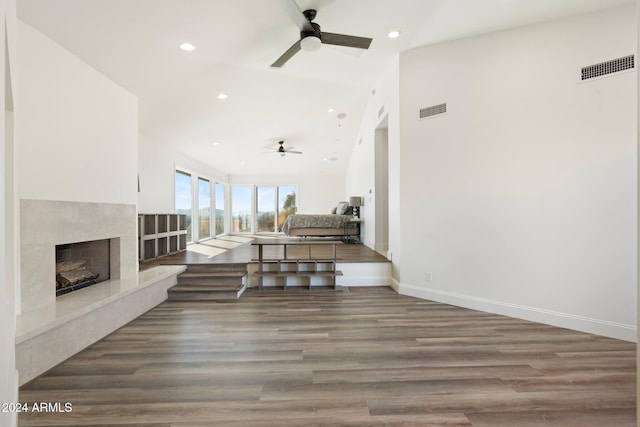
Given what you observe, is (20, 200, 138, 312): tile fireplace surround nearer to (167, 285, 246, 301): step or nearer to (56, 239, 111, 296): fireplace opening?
(56, 239, 111, 296): fireplace opening

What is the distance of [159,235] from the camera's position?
5.52 metres

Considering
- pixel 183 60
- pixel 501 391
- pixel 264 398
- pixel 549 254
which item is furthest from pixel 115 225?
pixel 549 254

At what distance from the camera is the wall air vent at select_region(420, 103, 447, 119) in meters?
3.74

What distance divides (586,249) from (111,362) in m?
4.34

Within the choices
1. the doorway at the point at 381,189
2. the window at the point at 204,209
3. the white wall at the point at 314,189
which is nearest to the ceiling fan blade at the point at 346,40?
the doorway at the point at 381,189

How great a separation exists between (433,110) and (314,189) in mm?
7844

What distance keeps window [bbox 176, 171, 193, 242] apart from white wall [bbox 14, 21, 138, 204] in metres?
3.58

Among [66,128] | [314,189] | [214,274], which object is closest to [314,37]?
[66,128]

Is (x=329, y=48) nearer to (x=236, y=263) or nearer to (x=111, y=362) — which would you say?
(x=236, y=263)

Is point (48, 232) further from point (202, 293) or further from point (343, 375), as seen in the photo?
point (343, 375)

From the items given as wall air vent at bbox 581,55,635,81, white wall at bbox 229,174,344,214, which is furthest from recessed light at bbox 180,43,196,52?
white wall at bbox 229,174,344,214

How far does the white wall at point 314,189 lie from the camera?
11.4 m

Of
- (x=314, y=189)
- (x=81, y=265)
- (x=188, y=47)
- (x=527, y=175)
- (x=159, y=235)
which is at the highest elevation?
(x=188, y=47)

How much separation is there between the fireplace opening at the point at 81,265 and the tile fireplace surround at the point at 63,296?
0.09 meters
